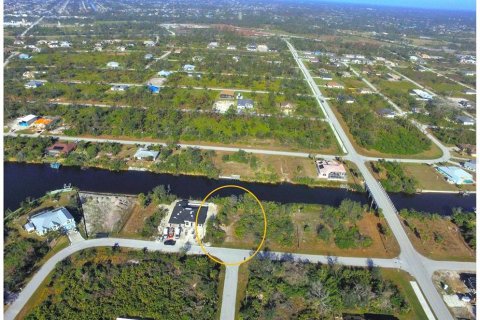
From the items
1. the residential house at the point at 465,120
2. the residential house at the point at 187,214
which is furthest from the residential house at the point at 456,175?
the residential house at the point at 187,214

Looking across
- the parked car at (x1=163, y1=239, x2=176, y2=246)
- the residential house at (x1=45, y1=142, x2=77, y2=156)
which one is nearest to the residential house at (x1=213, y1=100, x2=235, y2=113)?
the residential house at (x1=45, y1=142, x2=77, y2=156)

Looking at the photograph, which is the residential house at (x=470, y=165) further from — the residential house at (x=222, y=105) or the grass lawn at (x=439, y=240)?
the residential house at (x=222, y=105)

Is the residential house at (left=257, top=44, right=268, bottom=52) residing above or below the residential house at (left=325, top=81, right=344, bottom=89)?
above

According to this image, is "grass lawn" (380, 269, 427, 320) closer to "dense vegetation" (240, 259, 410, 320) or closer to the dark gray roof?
"dense vegetation" (240, 259, 410, 320)

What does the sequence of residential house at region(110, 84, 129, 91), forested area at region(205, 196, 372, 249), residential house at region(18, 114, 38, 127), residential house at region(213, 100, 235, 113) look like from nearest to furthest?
1. forested area at region(205, 196, 372, 249)
2. residential house at region(18, 114, 38, 127)
3. residential house at region(213, 100, 235, 113)
4. residential house at region(110, 84, 129, 91)

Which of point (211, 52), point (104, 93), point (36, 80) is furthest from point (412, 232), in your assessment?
point (211, 52)

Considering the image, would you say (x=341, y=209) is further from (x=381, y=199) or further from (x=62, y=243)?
(x=62, y=243)
